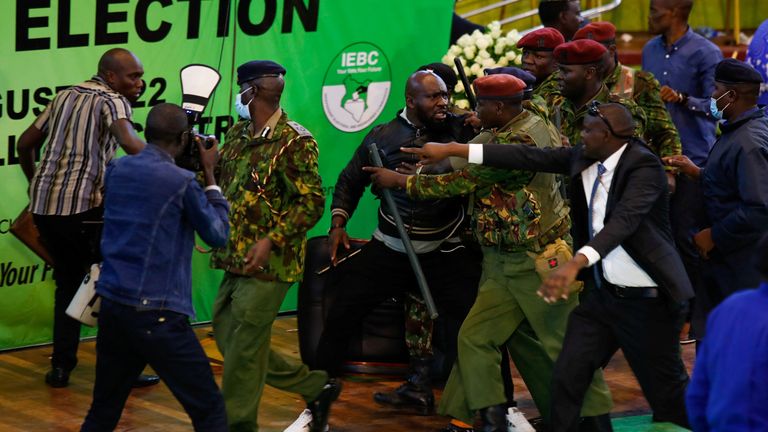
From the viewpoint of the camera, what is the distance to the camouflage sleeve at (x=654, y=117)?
27.1 feet

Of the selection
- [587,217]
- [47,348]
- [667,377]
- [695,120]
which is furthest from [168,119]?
[695,120]

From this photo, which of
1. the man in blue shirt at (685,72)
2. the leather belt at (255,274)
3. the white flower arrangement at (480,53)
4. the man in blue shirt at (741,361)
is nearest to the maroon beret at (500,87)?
the leather belt at (255,274)

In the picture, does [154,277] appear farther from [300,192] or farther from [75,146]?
[75,146]

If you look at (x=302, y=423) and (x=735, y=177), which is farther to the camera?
(x=735, y=177)

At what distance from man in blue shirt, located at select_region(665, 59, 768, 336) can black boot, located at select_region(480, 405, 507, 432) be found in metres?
1.61

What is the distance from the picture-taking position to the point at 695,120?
9.48m

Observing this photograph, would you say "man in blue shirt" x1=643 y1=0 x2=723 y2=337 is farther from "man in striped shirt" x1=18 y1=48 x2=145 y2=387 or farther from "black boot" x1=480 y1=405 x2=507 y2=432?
"man in striped shirt" x1=18 y1=48 x2=145 y2=387

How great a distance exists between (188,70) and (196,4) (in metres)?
0.82

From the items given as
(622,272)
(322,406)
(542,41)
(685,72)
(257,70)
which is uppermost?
(542,41)

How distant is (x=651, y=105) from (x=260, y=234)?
9.34 feet

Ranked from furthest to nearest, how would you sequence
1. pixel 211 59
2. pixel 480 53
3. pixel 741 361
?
1. pixel 480 53
2. pixel 211 59
3. pixel 741 361

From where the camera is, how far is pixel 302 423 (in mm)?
7184

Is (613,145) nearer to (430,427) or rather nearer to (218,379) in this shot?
(430,427)

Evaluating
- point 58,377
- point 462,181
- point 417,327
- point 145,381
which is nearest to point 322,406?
point 417,327
